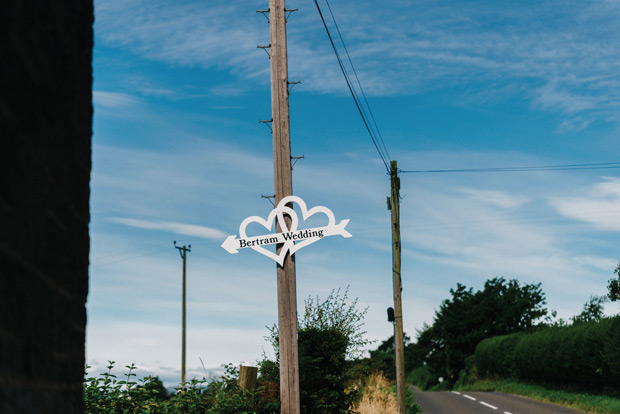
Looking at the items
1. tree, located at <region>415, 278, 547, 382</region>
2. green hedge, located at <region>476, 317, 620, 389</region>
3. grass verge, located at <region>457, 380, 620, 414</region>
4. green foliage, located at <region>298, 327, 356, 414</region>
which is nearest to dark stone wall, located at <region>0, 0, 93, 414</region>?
green foliage, located at <region>298, 327, 356, 414</region>

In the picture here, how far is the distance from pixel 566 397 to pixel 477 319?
3082 centimetres

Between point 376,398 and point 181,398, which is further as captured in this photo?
point 376,398

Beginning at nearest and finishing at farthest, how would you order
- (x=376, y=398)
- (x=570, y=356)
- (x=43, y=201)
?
(x=43, y=201) → (x=376, y=398) → (x=570, y=356)

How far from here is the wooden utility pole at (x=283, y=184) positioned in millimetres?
10430

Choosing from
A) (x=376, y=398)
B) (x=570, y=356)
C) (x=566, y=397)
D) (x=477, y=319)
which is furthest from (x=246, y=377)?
(x=477, y=319)

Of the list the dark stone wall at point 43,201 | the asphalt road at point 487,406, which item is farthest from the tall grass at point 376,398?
the dark stone wall at point 43,201

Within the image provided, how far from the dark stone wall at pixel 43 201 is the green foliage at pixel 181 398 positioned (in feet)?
24.9

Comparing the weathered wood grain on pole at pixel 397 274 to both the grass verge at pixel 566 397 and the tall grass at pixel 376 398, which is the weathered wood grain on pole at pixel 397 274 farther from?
the grass verge at pixel 566 397

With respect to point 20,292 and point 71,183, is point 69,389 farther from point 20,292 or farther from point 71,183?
point 71,183

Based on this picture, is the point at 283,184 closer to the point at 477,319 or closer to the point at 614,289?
the point at 614,289

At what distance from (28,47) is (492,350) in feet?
140

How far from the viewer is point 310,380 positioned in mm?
12719

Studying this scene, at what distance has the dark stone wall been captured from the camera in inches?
68.4

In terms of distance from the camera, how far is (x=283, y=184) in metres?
10.7
